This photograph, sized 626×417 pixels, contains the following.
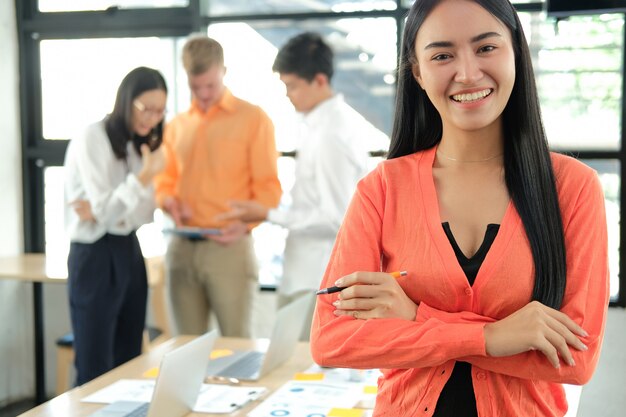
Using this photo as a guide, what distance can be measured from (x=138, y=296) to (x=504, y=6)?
2.56m

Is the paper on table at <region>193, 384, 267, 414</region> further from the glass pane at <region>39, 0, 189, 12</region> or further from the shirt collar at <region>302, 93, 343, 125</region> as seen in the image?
the glass pane at <region>39, 0, 189, 12</region>

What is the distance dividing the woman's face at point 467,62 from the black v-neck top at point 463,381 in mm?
218

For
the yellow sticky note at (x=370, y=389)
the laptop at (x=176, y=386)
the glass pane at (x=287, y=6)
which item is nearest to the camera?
the laptop at (x=176, y=386)

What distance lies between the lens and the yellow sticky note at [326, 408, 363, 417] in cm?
235

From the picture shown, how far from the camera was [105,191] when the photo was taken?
3682 mm

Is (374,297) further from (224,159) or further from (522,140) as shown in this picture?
(224,159)

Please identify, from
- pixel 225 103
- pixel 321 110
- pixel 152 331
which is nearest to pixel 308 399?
pixel 321 110

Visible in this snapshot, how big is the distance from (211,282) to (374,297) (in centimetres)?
248

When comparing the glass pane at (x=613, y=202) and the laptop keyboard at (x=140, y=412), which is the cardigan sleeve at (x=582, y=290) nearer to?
the laptop keyboard at (x=140, y=412)

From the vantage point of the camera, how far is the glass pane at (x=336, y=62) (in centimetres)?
477

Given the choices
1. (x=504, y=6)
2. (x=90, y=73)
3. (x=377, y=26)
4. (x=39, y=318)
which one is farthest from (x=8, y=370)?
(x=504, y=6)

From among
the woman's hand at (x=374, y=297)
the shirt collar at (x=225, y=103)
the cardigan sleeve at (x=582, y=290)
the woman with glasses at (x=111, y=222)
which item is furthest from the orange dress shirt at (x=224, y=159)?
the cardigan sleeve at (x=582, y=290)

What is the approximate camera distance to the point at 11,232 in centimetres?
530

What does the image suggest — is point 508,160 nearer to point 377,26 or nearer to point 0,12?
point 377,26
